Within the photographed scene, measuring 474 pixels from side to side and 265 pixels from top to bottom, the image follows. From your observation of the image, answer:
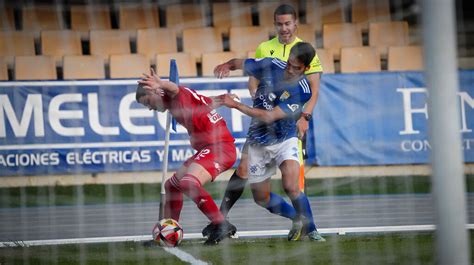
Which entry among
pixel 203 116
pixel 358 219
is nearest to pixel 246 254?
pixel 203 116

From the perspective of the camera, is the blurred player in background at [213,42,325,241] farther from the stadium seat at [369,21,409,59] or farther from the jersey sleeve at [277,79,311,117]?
the stadium seat at [369,21,409,59]

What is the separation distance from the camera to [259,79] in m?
7.29

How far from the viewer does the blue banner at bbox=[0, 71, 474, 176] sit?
11.5m

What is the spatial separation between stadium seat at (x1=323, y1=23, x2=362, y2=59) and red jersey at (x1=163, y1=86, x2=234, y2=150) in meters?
3.95

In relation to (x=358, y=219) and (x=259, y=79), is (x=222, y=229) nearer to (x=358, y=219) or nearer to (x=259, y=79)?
(x=259, y=79)

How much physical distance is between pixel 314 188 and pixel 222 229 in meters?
4.62

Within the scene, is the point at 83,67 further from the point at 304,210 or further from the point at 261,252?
the point at 261,252

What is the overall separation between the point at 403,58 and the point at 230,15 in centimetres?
224

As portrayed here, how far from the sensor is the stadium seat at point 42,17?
928cm

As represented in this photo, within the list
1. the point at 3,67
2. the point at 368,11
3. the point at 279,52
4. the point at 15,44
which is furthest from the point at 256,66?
the point at 3,67

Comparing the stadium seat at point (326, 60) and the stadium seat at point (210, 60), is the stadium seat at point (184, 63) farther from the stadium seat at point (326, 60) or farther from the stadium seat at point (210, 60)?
the stadium seat at point (326, 60)

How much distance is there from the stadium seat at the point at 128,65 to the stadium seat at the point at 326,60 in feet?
7.45

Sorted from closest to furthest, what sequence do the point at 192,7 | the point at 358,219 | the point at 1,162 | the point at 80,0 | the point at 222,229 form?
the point at 222,229 < the point at 358,219 < the point at 80,0 < the point at 1,162 < the point at 192,7

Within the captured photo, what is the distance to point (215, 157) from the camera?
7.03m
